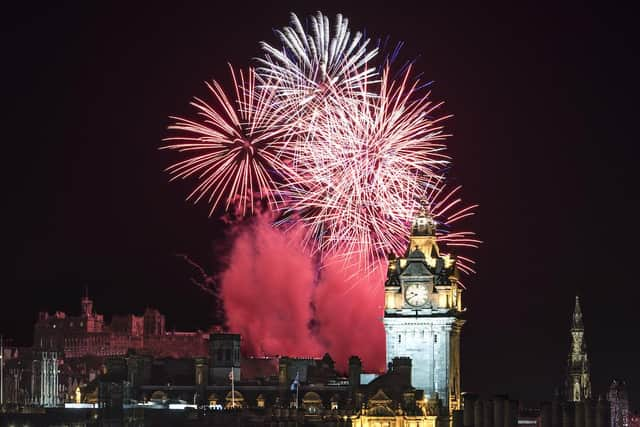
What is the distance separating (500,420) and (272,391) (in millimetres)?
39587

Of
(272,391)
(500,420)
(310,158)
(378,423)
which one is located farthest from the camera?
(272,391)

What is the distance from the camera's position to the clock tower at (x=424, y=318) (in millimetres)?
182500

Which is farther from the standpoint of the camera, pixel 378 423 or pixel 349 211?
pixel 378 423

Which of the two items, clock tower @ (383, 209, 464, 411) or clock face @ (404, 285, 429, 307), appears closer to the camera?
clock tower @ (383, 209, 464, 411)

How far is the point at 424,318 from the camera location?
600 feet

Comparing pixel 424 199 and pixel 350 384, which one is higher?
pixel 424 199

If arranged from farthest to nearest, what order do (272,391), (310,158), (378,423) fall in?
1. (272,391)
2. (378,423)
3. (310,158)

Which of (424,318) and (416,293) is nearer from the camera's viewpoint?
(424,318)

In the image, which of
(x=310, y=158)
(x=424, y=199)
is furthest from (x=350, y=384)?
(x=310, y=158)

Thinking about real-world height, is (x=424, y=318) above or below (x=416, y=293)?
below

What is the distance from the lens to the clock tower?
182500 millimetres

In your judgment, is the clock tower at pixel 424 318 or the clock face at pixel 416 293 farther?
the clock face at pixel 416 293

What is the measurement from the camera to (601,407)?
5979 inches

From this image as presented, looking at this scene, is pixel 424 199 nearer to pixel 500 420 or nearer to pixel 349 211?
pixel 349 211
